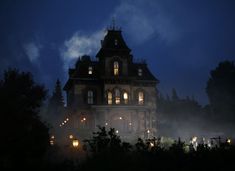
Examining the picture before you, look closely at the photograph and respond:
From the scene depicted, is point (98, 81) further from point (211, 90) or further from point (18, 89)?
point (211, 90)

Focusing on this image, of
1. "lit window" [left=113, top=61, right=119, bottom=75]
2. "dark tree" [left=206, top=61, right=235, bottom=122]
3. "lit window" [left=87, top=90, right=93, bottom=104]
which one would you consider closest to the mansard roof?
"lit window" [left=113, top=61, right=119, bottom=75]

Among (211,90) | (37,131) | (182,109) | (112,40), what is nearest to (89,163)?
(37,131)

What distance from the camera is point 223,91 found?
71125 mm

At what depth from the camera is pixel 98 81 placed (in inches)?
2056

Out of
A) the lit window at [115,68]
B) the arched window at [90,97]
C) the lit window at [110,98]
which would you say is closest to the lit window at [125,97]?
the lit window at [110,98]

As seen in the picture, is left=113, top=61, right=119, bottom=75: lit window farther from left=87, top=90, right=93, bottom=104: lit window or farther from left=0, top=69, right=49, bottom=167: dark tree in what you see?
left=0, top=69, right=49, bottom=167: dark tree

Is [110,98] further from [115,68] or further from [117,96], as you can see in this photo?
[115,68]

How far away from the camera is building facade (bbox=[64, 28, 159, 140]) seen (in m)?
49.8

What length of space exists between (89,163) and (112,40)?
38.3 metres

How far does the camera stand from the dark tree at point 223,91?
6750 cm

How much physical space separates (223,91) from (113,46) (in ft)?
96.5

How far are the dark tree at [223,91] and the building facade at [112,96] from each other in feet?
67.1

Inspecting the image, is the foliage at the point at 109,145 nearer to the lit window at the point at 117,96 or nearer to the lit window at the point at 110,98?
the lit window at the point at 110,98

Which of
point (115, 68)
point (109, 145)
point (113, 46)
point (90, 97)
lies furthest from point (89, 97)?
point (109, 145)
